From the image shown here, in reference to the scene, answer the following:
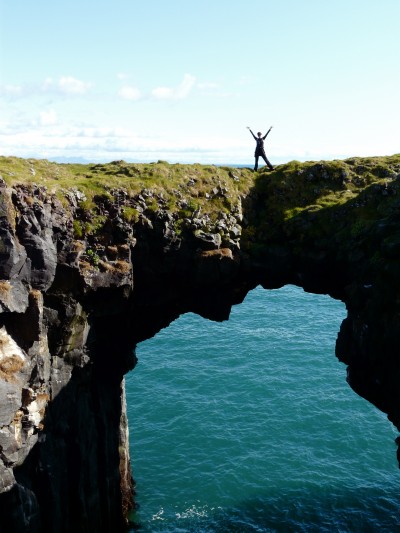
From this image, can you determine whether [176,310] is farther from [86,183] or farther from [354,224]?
[354,224]

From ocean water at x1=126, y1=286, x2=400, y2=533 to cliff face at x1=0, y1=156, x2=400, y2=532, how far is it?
17.3 ft

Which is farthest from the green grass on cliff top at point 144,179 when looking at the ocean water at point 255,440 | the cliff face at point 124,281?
the ocean water at point 255,440

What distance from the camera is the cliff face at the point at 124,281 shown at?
27.7 metres

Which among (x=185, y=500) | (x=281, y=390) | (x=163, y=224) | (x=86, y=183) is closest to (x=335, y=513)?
(x=185, y=500)

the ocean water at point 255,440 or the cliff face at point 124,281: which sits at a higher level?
the cliff face at point 124,281

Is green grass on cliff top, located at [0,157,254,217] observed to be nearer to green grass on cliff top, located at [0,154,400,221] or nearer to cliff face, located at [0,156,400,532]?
green grass on cliff top, located at [0,154,400,221]

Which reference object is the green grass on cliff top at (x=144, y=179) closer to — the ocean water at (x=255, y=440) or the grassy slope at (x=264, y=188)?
the grassy slope at (x=264, y=188)

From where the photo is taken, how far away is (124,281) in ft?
105

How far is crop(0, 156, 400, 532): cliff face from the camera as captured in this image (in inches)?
1090

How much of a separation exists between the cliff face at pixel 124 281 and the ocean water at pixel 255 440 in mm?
5280

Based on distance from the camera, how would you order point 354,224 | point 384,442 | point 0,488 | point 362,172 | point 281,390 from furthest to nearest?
point 281,390
point 384,442
point 362,172
point 354,224
point 0,488

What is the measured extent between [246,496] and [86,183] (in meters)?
26.0

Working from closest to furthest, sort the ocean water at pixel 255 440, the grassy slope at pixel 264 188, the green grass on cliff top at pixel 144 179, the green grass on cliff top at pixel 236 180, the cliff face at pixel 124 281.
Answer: the cliff face at pixel 124 281, the green grass on cliff top at pixel 144 179, the grassy slope at pixel 264 188, the green grass on cliff top at pixel 236 180, the ocean water at pixel 255 440

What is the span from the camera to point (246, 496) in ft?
134
